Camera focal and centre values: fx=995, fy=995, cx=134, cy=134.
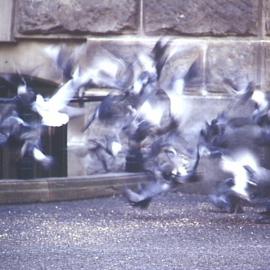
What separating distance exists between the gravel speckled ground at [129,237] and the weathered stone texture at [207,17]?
1.33m

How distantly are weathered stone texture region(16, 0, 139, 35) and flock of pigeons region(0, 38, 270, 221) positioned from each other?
0.17m

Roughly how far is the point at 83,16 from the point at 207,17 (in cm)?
89

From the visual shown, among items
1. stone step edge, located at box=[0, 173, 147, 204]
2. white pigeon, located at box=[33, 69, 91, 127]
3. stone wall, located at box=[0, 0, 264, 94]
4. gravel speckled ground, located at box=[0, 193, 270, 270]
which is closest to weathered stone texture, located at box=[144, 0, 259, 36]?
stone wall, located at box=[0, 0, 264, 94]

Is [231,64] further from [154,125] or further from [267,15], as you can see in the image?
[154,125]

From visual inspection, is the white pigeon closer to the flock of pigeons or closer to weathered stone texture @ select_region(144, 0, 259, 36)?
the flock of pigeons

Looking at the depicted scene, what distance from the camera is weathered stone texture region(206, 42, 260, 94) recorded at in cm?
697

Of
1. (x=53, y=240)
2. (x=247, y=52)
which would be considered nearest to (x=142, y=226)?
(x=53, y=240)

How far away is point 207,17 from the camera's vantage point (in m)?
7.02

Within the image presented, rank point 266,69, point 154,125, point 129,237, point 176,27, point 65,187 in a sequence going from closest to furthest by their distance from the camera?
point 129,237, point 154,125, point 65,187, point 266,69, point 176,27

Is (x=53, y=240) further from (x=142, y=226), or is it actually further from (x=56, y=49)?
(x=56, y=49)

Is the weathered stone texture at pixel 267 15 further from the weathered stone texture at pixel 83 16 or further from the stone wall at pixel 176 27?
the weathered stone texture at pixel 83 16

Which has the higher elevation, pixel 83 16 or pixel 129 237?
pixel 83 16

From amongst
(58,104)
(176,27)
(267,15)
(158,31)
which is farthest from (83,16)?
(267,15)

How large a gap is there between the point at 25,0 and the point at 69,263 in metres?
3.07
